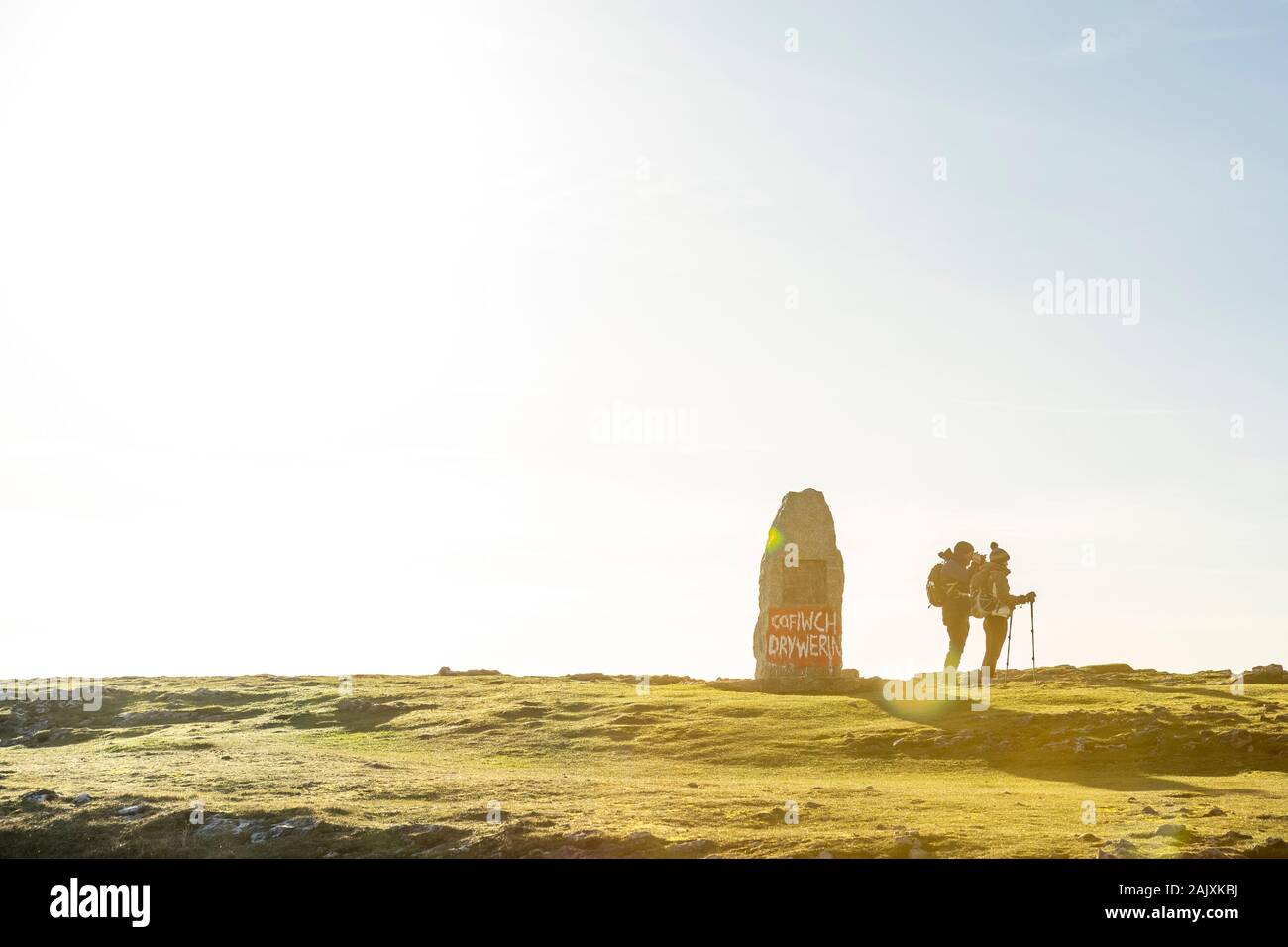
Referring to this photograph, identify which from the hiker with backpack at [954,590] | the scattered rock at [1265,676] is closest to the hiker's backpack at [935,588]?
the hiker with backpack at [954,590]

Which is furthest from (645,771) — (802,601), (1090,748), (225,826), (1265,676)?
(1265,676)

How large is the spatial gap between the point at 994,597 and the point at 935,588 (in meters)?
2.14

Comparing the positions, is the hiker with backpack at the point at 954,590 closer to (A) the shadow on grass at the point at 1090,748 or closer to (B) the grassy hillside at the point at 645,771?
(B) the grassy hillside at the point at 645,771

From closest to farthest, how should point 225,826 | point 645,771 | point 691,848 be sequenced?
point 691,848 < point 225,826 < point 645,771

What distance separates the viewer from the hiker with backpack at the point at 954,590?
4212 centimetres

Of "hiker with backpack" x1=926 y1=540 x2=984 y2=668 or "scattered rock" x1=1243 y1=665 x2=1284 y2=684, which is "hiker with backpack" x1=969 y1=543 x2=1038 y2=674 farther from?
"scattered rock" x1=1243 y1=665 x2=1284 y2=684

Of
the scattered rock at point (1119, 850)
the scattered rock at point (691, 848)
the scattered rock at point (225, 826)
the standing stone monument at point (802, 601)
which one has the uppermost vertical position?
the standing stone monument at point (802, 601)

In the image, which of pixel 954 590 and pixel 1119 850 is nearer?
pixel 1119 850

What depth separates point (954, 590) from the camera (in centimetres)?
4212

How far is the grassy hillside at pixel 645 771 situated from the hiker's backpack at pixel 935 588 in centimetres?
345

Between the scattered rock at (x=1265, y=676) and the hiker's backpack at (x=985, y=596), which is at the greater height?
the hiker's backpack at (x=985, y=596)

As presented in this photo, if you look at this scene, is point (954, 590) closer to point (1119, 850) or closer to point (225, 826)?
point (1119, 850)
